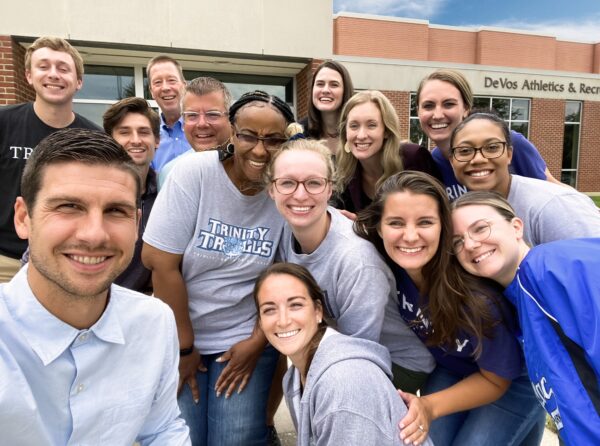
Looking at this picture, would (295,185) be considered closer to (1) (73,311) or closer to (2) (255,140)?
(2) (255,140)

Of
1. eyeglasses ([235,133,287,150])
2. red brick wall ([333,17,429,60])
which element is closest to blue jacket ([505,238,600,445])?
eyeglasses ([235,133,287,150])

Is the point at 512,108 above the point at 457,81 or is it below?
above

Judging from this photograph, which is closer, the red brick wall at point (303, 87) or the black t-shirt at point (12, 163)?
the black t-shirt at point (12, 163)

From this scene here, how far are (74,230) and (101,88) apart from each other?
1115 cm

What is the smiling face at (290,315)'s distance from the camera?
81.0 inches

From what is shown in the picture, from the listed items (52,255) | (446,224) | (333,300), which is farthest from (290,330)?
(52,255)

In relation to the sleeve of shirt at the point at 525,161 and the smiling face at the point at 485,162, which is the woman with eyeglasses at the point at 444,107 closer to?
the sleeve of shirt at the point at 525,161

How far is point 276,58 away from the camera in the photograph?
10.6 metres

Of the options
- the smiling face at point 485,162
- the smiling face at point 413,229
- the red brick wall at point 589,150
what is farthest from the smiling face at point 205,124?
the red brick wall at point 589,150

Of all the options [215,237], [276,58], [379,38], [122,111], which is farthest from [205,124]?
[379,38]

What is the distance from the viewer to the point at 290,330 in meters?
2.06

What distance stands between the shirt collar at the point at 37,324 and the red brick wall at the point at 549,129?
769 inches

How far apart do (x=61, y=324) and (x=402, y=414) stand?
52.2 inches

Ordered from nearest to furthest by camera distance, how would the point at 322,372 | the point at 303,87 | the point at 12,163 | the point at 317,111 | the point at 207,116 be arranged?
the point at 322,372
the point at 207,116
the point at 12,163
the point at 317,111
the point at 303,87
